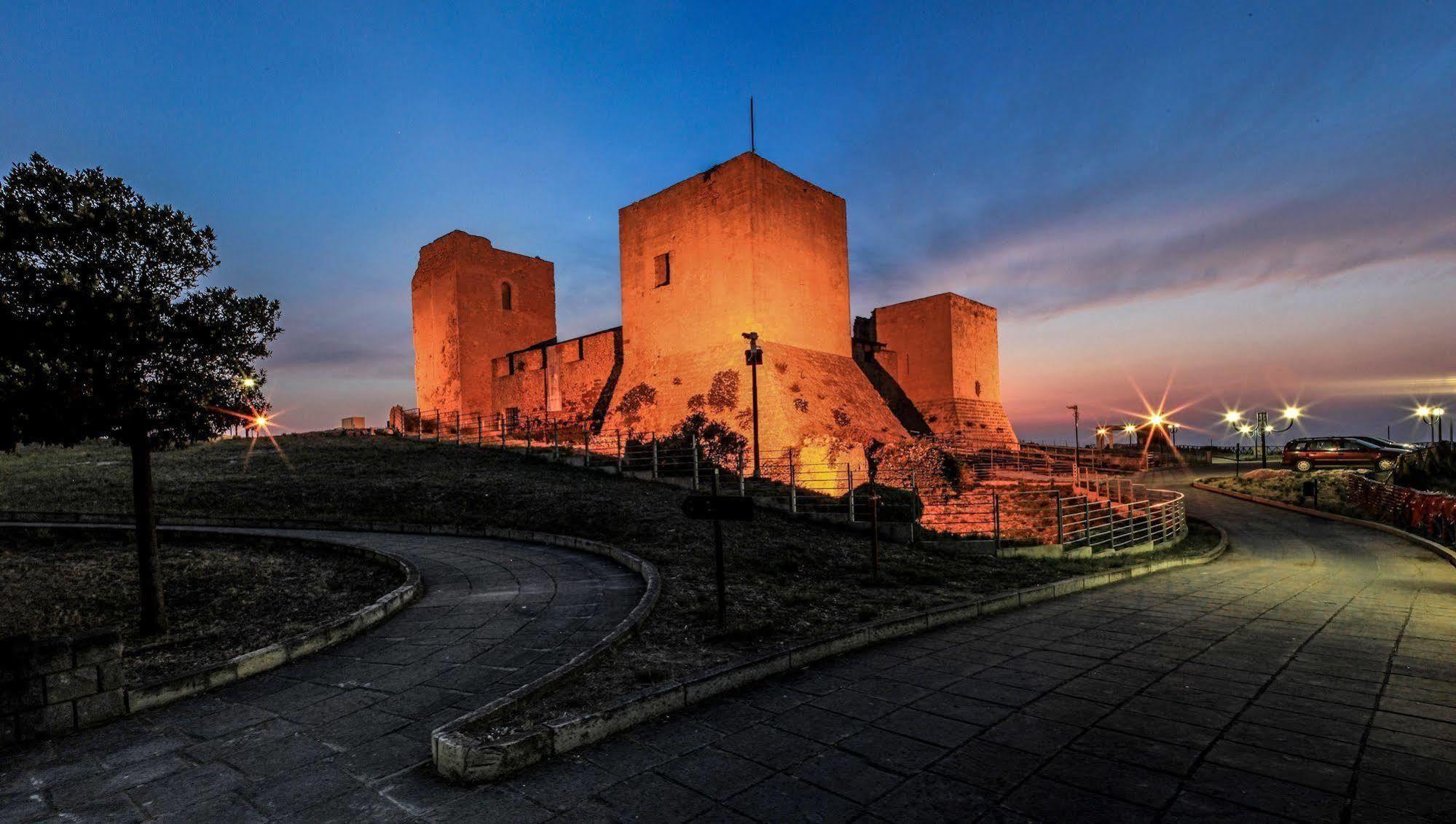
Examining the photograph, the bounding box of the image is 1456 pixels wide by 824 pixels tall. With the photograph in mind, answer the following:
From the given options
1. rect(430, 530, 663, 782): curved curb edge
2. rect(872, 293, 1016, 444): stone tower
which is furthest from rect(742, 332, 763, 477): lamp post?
rect(872, 293, 1016, 444): stone tower

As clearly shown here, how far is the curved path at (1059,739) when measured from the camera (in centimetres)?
254

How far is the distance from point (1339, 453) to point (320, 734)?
33439mm

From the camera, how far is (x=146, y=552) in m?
5.38

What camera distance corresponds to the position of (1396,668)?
432cm

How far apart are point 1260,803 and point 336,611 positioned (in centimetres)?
664

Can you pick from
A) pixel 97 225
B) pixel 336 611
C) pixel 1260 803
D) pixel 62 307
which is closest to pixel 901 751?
pixel 1260 803

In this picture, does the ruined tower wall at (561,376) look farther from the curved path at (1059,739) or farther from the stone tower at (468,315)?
the curved path at (1059,739)

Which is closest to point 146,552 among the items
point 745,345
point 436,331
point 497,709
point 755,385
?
point 497,709

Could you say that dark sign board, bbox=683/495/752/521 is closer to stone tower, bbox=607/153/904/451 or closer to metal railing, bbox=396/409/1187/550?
metal railing, bbox=396/409/1187/550

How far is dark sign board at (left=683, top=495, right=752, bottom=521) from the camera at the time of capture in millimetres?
4758

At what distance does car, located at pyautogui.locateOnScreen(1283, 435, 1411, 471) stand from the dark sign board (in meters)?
29.8

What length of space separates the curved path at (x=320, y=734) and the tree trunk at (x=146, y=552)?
1829 millimetres

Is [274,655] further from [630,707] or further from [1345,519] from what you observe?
[1345,519]

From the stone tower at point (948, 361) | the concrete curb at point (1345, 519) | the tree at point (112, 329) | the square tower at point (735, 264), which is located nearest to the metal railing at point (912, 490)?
the concrete curb at point (1345, 519)
